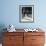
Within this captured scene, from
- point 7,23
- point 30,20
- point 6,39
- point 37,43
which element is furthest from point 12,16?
point 37,43

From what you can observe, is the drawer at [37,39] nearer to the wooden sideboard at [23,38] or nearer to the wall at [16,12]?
the wooden sideboard at [23,38]

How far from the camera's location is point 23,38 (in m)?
3.63

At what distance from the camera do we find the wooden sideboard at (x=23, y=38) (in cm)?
362

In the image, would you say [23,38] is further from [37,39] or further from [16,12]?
[16,12]

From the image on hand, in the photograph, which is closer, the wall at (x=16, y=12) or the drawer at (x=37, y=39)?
the drawer at (x=37, y=39)

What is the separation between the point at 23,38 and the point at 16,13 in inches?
36.2

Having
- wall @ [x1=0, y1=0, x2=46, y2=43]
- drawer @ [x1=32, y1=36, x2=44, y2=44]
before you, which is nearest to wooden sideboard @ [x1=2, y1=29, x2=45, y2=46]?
drawer @ [x1=32, y1=36, x2=44, y2=44]

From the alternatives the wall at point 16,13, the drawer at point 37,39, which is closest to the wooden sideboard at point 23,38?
the drawer at point 37,39

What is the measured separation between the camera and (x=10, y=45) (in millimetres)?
3654

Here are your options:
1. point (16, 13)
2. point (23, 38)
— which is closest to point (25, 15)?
point (16, 13)

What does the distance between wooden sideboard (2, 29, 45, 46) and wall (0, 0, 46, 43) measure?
0.57 metres

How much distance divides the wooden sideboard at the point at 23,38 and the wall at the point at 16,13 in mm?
567

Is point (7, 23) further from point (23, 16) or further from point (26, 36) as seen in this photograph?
point (26, 36)

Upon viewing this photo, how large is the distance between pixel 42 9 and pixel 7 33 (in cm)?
139
